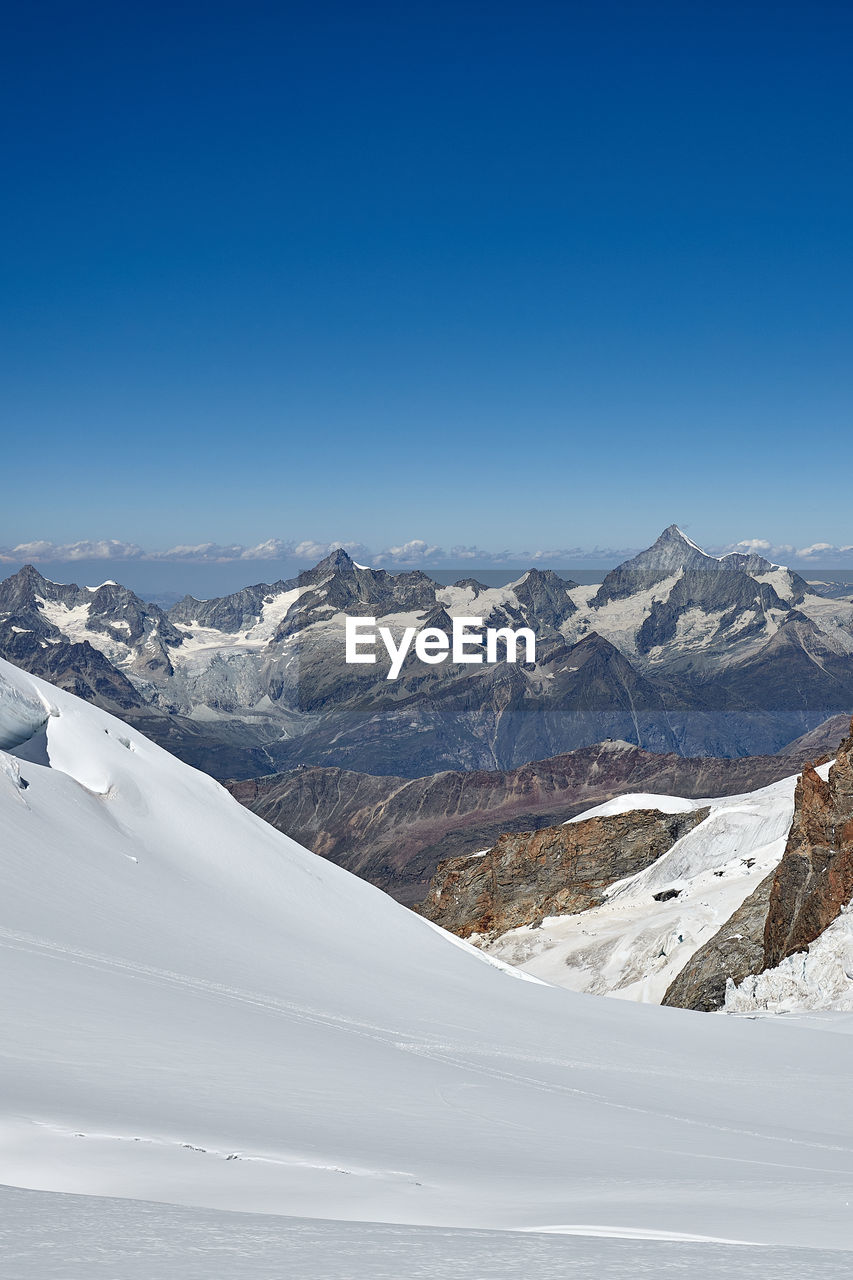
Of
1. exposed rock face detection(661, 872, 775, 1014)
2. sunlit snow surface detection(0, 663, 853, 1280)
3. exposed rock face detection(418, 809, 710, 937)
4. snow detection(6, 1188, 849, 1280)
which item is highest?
snow detection(6, 1188, 849, 1280)

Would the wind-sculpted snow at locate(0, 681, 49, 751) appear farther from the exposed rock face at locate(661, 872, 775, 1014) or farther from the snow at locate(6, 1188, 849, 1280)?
the exposed rock face at locate(661, 872, 775, 1014)

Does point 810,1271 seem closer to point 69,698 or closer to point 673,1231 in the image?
point 673,1231

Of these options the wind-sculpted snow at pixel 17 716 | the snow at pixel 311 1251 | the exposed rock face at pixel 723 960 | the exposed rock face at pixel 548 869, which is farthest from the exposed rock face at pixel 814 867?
the snow at pixel 311 1251

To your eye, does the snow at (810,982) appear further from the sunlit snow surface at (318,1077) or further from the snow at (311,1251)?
the snow at (311,1251)

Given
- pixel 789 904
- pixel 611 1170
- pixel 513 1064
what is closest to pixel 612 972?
pixel 789 904

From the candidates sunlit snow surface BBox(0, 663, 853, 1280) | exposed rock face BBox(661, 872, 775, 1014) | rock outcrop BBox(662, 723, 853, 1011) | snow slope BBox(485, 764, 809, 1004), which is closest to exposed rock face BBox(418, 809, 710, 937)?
snow slope BBox(485, 764, 809, 1004)

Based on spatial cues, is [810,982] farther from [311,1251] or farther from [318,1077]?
[311,1251]

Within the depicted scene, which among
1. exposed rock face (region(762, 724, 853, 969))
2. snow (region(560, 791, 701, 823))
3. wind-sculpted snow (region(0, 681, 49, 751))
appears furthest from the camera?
snow (region(560, 791, 701, 823))
